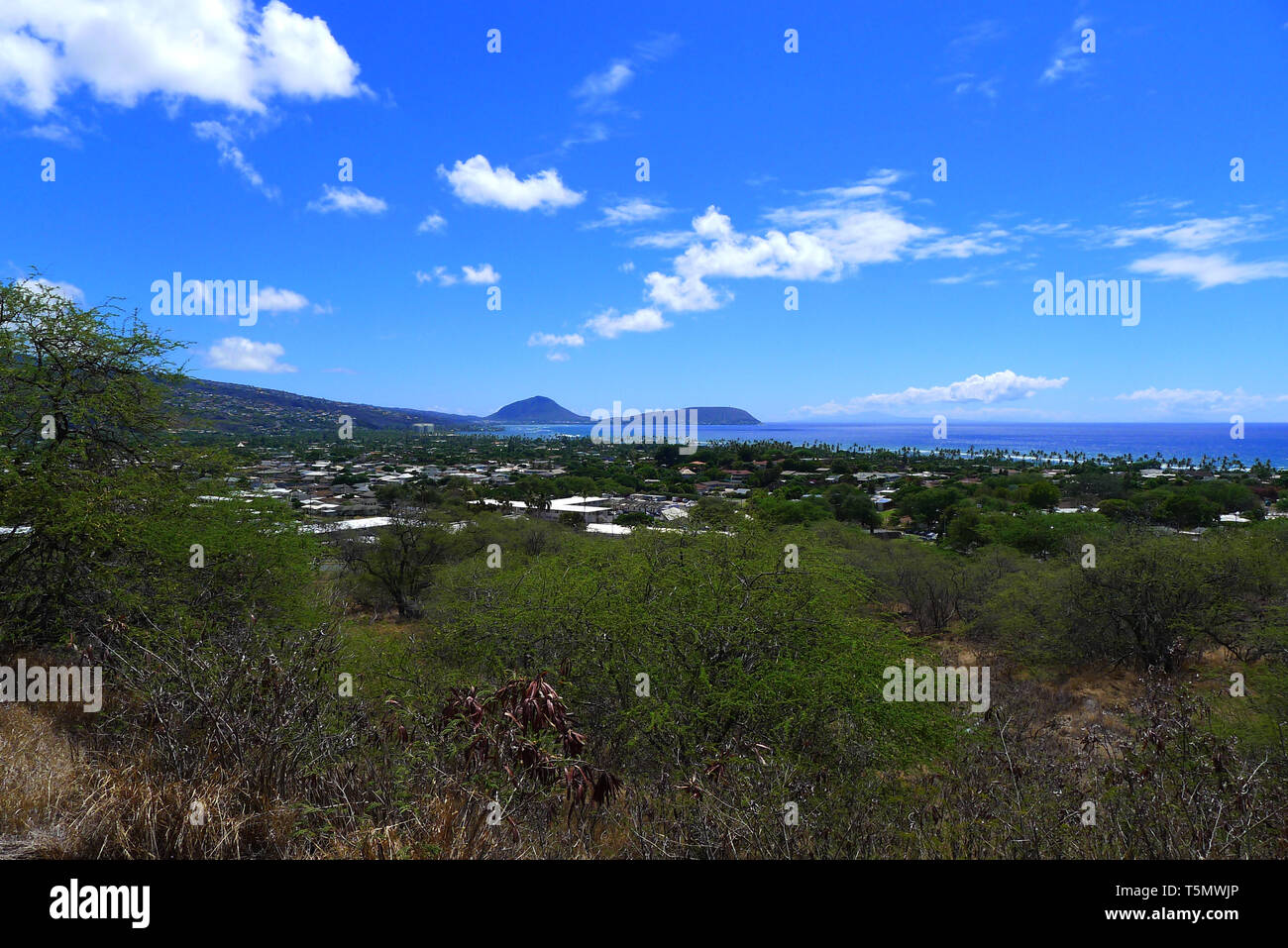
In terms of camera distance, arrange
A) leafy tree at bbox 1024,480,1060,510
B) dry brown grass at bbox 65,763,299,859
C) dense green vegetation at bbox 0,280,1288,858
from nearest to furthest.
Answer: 1. dry brown grass at bbox 65,763,299,859
2. dense green vegetation at bbox 0,280,1288,858
3. leafy tree at bbox 1024,480,1060,510

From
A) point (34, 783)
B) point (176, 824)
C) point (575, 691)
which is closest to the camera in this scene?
point (176, 824)

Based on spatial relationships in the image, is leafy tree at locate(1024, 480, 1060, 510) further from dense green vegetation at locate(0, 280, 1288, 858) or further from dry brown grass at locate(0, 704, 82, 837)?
dry brown grass at locate(0, 704, 82, 837)

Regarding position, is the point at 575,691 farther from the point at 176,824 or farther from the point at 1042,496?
the point at 1042,496

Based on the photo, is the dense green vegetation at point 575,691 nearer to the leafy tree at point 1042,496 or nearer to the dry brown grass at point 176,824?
the dry brown grass at point 176,824

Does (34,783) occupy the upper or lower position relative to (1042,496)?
upper

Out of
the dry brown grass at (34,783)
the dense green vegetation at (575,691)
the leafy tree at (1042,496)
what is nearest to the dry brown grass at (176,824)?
the dense green vegetation at (575,691)

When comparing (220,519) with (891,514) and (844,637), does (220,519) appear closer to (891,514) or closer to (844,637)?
(844,637)

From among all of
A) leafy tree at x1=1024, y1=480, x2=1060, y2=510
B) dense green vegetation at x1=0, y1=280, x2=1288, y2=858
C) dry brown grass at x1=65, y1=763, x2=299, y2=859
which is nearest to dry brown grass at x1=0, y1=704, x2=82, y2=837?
dense green vegetation at x1=0, y1=280, x2=1288, y2=858

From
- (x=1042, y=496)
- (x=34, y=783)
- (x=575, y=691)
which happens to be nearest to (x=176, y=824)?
(x=34, y=783)

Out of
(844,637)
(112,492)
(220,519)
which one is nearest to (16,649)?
(112,492)

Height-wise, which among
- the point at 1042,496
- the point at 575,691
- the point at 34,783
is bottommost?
the point at 1042,496

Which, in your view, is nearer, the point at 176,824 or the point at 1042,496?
the point at 176,824

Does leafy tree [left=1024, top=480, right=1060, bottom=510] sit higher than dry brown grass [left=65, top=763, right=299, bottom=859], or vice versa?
dry brown grass [left=65, top=763, right=299, bottom=859]
